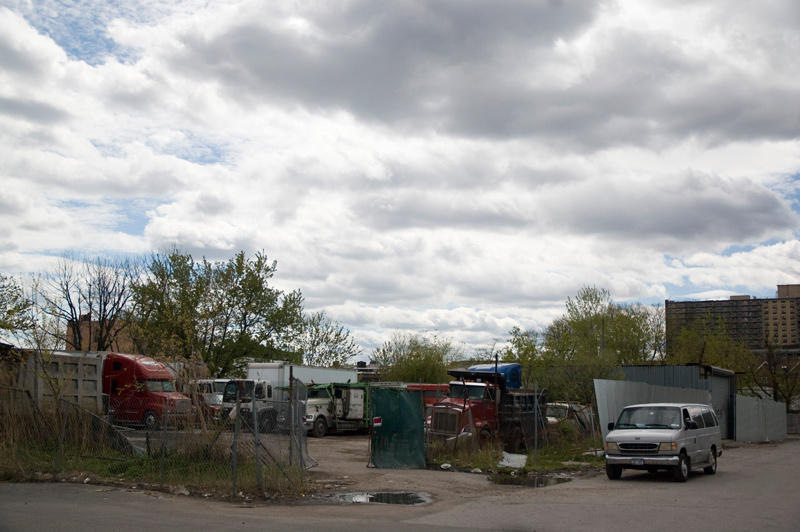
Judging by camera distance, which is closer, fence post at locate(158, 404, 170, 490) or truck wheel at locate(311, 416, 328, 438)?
fence post at locate(158, 404, 170, 490)

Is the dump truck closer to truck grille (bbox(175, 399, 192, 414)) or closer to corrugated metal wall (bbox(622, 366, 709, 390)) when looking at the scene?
truck grille (bbox(175, 399, 192, 414))

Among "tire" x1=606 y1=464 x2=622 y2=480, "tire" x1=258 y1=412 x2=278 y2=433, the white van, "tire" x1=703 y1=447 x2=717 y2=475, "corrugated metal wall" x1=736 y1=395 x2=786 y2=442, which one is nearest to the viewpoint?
"tire" x1=258 y1=412 x2=278 y2=433

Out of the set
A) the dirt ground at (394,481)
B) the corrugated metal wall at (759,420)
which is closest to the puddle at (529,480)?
the dirt ground at (394,481)

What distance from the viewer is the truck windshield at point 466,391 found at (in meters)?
22.7

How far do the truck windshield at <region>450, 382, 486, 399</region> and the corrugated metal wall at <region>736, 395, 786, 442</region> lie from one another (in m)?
21.8

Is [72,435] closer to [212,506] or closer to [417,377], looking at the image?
[212,506]

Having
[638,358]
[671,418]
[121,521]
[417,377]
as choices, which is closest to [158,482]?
[121,521]

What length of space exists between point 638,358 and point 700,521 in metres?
46.0

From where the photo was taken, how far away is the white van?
653 inches

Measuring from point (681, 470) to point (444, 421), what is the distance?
21.7 ft

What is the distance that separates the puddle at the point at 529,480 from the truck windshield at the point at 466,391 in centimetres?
484

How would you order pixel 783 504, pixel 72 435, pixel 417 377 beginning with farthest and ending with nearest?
1. pixel 417 377
2. pixel 72 435
3. pixel 783 504

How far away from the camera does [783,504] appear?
13266 millimetres

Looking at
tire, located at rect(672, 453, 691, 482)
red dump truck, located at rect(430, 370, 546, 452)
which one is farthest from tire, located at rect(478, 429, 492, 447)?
tire, located at rect(672, 453, 691, 482)
